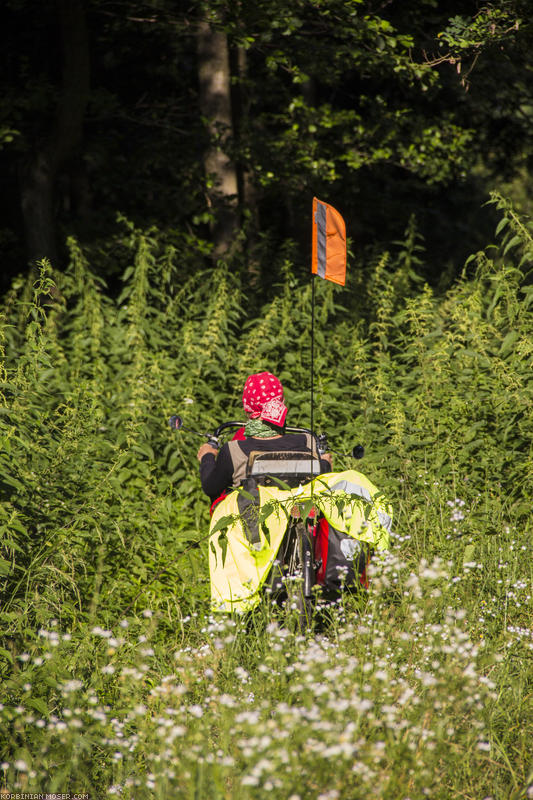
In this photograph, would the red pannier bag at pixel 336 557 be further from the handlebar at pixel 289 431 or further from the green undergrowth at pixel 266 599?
the handlebar at pixel 289 431

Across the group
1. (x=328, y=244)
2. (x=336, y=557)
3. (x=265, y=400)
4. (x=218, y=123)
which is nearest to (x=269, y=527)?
(x=336, y=557)

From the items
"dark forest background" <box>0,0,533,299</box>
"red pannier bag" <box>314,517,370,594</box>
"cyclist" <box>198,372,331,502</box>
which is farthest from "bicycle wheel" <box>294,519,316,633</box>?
"dark forest background" <box>0,0,533,299</box>

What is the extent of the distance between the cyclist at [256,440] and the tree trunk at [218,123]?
6.92 m

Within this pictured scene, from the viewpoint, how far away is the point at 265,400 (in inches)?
187

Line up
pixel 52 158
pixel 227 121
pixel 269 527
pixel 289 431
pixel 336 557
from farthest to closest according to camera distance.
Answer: pixel 227 121, pixel 52 158, pixel 289 431, pixel 336 557, pixel 269 527

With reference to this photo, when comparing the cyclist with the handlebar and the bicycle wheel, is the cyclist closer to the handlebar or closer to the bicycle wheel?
the handlebar

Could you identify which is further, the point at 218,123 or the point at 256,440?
the point at 218,123

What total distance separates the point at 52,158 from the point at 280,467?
25.6 feet

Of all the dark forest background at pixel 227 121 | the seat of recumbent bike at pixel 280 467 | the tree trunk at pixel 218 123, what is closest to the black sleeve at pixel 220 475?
the seat of recumbent bike at pixel 280 467

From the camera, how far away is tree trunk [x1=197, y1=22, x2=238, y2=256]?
11.0m

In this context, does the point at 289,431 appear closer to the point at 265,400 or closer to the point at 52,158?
the point at 265,400

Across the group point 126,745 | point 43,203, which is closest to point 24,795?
point 126,745

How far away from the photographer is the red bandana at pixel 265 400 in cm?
474

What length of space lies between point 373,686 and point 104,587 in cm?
254
